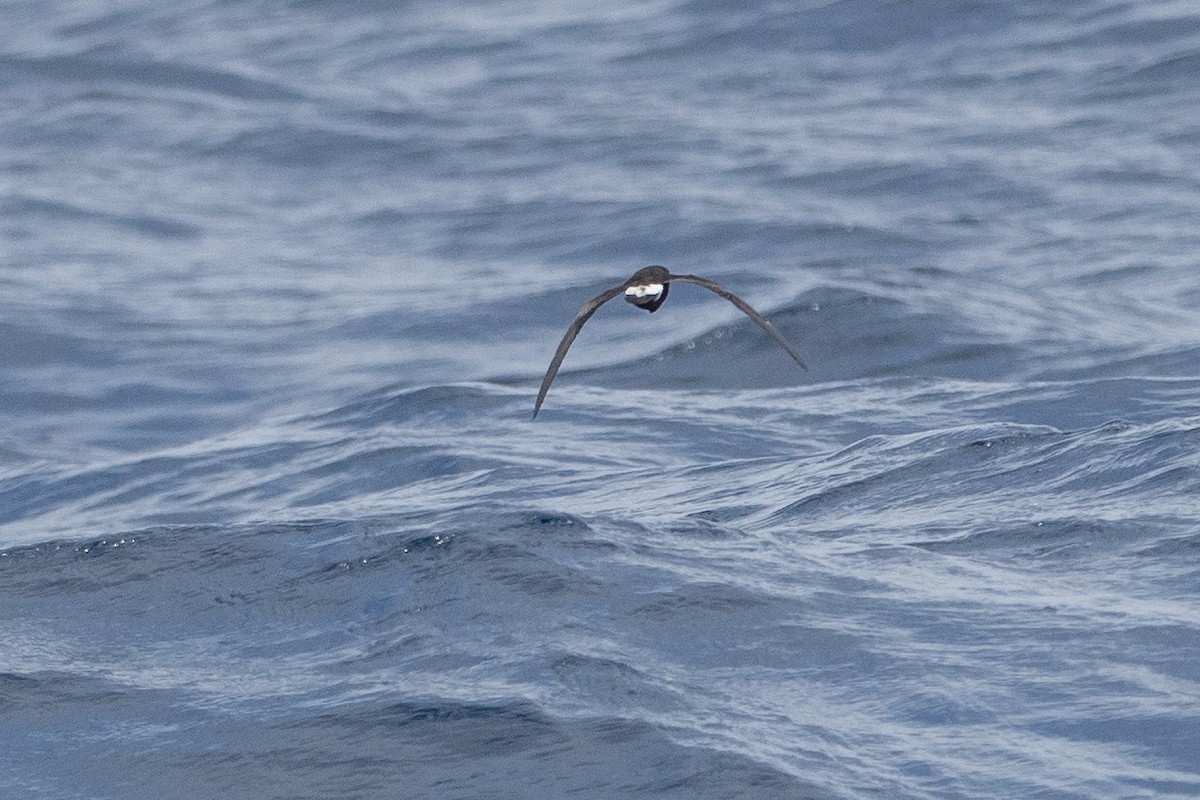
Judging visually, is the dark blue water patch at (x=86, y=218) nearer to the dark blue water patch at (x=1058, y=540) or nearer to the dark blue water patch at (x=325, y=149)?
the dark blue water patch at (x=325, y=149)

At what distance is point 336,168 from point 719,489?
12.1 meters

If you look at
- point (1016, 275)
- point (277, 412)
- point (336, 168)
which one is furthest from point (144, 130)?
point (1016, 275)

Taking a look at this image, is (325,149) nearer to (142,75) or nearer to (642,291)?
(142,75)

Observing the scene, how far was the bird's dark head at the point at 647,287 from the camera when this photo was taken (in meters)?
6.51

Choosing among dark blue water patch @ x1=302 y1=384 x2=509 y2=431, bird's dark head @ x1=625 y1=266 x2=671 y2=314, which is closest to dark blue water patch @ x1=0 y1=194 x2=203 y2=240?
dark blue water patch @ x1=302 y1=384 x2=509 y2=431

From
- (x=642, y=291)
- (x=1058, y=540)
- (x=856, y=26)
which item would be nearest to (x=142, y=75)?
(x=856, y=26)

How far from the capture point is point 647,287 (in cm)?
659

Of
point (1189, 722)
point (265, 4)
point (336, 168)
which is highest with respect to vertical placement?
point (265, 4)

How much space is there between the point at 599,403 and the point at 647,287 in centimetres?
783

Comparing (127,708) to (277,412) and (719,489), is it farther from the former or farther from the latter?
(277,412)

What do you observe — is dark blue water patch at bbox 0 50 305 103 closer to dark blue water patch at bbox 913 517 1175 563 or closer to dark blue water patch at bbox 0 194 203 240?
dark blue water patch at bbox 0 194 203 240

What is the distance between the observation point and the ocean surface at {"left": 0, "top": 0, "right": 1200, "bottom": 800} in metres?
8.03

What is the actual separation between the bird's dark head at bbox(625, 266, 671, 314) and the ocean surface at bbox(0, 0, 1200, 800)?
1.98m

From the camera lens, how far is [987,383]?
13.9m
